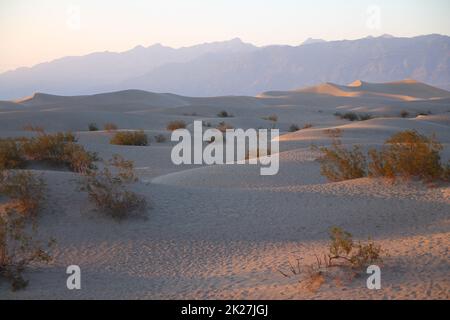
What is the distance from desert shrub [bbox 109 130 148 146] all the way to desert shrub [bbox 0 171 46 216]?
1375cm

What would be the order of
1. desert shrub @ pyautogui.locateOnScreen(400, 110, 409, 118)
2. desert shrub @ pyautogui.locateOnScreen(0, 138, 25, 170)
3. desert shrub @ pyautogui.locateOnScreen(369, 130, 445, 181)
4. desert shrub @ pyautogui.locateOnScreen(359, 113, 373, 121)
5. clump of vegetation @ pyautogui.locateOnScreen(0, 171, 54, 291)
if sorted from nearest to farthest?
clump of vegetation @ pyautogui.locateOnScreen(0, 171, 54, 291), desert shrub @ pyautogui.locateOnScreen(369, 130, 445, 181), desert shrub @ pyautogui.locateOnScreen(0, 138, 25, 170), desert shrub @ pyautogui.locateOnScreen(359, 113, 373, 121), desert shrub @ pyautogui.locateOnScreen(400, 110, 409, 118)

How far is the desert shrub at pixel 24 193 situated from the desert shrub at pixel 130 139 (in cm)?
1375

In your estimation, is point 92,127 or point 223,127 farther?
point 92,127

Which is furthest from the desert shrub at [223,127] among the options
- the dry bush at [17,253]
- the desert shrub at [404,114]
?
the dry bush at [17,253]

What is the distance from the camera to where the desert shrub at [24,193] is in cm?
872

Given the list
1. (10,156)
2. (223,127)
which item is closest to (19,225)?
(10,156)

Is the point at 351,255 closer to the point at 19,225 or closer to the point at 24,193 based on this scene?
the point at 19,225

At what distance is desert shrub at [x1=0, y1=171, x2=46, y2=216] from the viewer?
8.72 meters

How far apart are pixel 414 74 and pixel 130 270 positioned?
173832mm

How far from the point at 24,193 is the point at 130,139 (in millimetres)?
14397

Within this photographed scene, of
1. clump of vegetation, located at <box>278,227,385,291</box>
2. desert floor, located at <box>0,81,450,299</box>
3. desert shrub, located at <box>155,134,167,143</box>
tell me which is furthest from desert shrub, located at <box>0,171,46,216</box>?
desert shrub, located at <box>155,134,167,143</box>

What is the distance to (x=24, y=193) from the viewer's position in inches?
347

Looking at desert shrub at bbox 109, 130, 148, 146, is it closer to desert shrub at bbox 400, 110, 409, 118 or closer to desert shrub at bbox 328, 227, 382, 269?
desert shrub at bbox 328, 227, 382, 269
